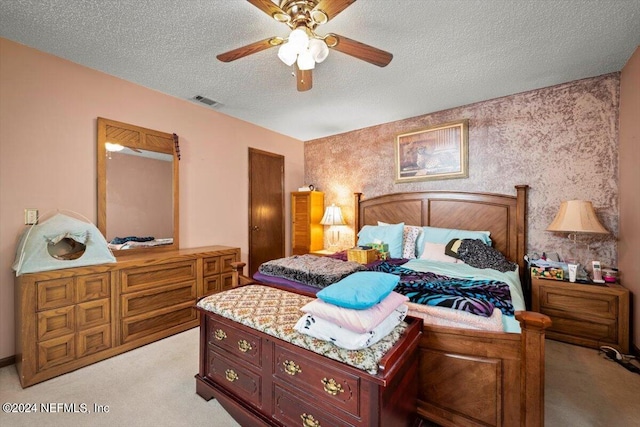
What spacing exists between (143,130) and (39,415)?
257 cm

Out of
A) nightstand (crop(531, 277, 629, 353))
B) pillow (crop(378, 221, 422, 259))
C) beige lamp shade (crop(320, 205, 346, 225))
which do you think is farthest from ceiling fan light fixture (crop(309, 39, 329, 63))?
nightstand (crop(531, 277, 629, 353))

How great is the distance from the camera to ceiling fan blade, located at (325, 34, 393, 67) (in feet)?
5.69

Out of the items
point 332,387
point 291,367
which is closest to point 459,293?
point 332,387

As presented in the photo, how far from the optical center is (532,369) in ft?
3.96

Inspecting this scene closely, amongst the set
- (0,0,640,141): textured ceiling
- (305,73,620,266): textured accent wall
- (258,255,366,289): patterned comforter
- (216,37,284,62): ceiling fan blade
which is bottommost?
(258,255,366,289): patterned comforter

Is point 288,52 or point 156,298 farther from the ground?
point 288,52

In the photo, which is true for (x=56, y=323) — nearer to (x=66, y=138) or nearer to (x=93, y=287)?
(x=93, y=287)

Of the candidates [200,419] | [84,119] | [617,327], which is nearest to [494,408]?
[200,419]

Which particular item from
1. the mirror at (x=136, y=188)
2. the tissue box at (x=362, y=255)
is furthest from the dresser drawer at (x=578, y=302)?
the mirror at (x=136, y=188)

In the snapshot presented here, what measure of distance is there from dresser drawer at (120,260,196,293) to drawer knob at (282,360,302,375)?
75.5 inches

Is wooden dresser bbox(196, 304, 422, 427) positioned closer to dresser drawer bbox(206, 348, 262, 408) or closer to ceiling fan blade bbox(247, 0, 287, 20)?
dresser drawer bbox(206, 348, 262, 408)

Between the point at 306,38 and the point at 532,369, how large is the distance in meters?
2.13

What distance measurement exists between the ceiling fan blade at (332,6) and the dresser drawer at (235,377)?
217 cm

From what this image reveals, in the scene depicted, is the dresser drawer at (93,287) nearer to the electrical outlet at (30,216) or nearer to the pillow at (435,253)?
the electrical outlet at (30,216)
